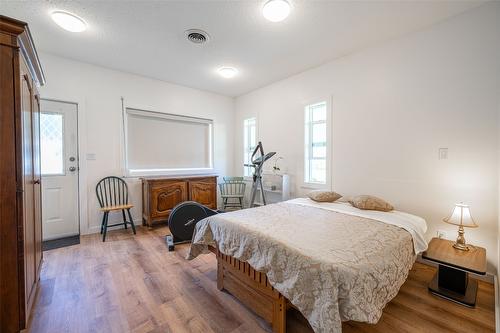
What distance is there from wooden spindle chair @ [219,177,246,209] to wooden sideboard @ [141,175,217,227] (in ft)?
1.72

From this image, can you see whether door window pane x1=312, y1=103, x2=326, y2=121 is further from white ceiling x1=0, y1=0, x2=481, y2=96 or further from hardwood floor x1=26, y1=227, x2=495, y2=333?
hardwood floor x1=26, y1=227, x2=495, y2=333

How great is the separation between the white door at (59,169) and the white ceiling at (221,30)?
0.91m

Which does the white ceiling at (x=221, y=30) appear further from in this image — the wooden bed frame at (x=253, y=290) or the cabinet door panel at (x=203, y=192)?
the wooden bed frame at (x=253, y=290)

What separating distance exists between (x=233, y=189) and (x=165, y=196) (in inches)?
64.6

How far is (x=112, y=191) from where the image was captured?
3.66 m

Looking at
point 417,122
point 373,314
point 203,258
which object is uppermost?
point 417,122

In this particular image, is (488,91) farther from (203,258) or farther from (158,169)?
(158,169)

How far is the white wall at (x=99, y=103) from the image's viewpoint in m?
3.22

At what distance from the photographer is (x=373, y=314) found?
1.16 m

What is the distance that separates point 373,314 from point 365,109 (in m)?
A: 2.59

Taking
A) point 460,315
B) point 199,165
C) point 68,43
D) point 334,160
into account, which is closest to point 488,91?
point 334,160

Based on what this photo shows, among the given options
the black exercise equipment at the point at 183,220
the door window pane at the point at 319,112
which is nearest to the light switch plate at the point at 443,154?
the door window pane at the point at 319,112

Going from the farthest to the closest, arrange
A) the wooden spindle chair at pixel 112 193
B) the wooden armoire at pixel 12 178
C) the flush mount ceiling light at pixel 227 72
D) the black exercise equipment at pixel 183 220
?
the flush mount ceiling light at pixel 227 72 < the wooden spindle chair at pixel 112 193 < the black exercise equipment at pixel 183 220 < the wooden armoire at pixel 12 178

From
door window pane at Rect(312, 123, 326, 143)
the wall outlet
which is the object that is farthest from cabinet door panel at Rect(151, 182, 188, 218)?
the wall outlet
